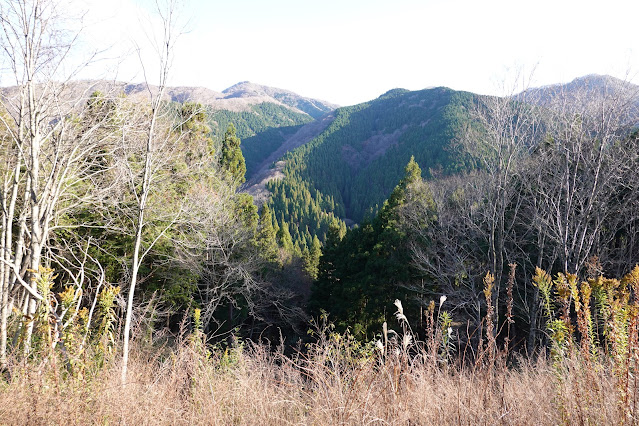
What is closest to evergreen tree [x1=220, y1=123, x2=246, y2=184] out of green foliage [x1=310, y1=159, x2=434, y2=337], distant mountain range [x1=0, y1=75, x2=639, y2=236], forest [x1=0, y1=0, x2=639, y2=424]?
forest [x1=0, y1=0, x2=639, y2=424]

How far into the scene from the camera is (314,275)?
26.3 m

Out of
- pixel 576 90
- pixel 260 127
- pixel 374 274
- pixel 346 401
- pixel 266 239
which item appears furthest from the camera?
pixel 260 127

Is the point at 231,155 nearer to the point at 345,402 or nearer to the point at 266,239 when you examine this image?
the point at 266,239

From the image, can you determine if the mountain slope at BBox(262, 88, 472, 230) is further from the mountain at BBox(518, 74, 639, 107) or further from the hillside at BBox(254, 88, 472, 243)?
the mountain at BBox(518, 74, 639, 107)

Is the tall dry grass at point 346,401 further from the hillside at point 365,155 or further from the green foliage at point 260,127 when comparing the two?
the green foliage at point 260,127

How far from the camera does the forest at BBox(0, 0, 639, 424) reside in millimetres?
2359

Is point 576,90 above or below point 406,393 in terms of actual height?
above

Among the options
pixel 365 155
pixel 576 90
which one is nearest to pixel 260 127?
pixel 365 155

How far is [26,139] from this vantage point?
16.0 ft

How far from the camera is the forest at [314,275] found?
236cm

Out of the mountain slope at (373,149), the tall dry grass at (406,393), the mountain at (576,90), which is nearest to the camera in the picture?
the tall dry grass at (406,393)

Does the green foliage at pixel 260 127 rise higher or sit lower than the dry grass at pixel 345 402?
higher

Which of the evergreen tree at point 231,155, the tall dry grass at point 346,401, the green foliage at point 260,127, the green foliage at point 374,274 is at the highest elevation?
the green foliage at point 260,127

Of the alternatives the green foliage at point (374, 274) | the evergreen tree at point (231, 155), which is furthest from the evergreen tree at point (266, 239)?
the green foliage at point (374, 274)
